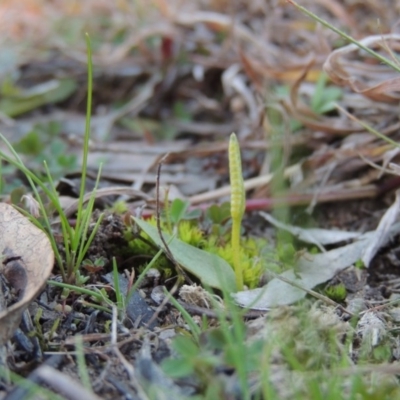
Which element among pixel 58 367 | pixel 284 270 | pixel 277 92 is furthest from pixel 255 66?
pixel 58 367

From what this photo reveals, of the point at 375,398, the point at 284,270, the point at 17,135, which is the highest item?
the point at 375,398

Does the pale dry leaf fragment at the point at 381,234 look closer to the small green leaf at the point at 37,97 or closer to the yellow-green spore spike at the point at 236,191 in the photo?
the yellow-green spore spike at the point at 236,191

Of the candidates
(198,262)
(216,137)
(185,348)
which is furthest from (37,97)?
(185,348)

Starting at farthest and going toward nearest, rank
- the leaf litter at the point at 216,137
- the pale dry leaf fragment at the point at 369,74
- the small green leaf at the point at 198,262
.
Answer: the pale dry leaf fragment at the point at 369,74, the small green leaf at the point at 198,262, the leaf litter at the point at 216,137

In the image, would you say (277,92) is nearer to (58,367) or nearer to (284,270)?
(284,270)

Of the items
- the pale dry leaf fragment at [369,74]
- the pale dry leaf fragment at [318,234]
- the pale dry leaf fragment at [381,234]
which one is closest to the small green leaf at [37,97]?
the pale dry leaf fragment at [369,74]

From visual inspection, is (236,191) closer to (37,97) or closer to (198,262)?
(198,262)

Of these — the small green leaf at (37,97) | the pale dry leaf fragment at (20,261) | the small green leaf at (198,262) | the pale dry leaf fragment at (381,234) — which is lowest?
the small green leaf at (37,97)

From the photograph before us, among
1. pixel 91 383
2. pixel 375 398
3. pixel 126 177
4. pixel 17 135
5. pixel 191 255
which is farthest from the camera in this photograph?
pixel 17 135

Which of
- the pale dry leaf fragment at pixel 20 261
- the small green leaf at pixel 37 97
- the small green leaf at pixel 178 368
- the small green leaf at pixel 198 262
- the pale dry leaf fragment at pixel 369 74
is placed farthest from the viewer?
the small green leaf at pixel 37 97
